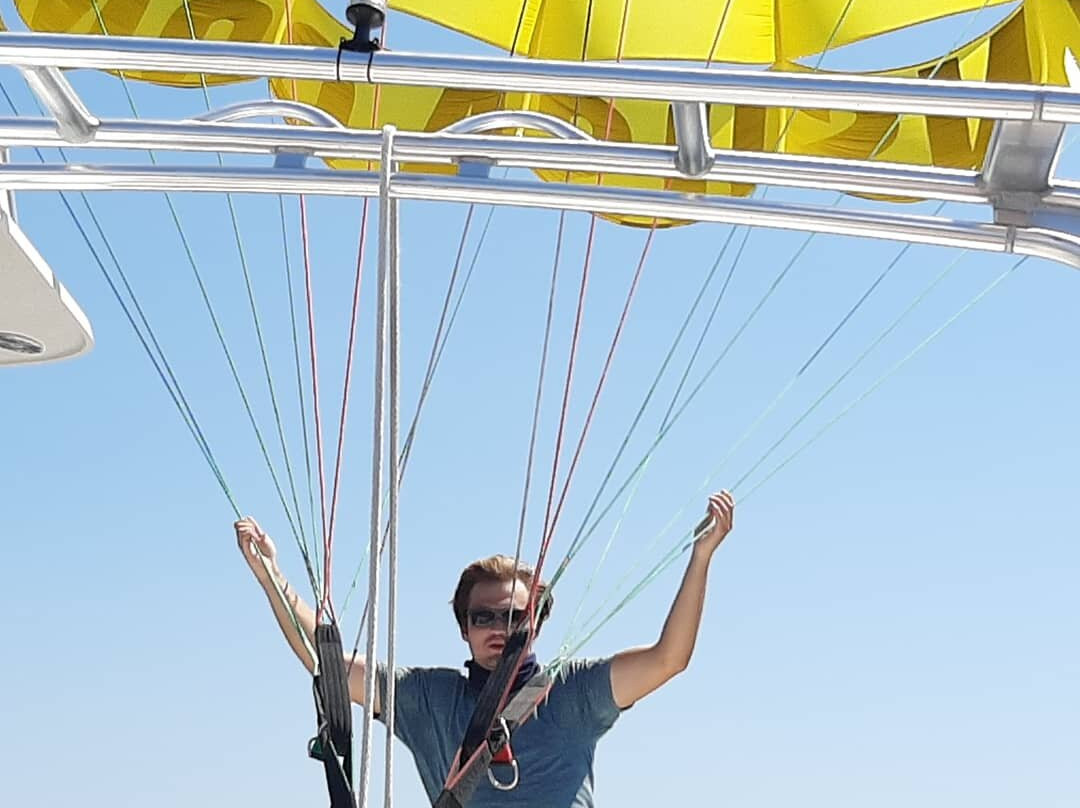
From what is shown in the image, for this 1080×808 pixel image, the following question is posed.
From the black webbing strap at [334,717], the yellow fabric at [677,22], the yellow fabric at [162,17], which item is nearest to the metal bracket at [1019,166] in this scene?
the black webbing strap at [334,717]

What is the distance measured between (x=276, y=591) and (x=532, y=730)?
0.71 meters

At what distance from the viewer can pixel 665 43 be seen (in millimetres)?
6039

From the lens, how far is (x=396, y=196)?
2.58 metres

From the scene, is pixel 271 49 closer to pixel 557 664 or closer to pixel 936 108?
pixel 936 108

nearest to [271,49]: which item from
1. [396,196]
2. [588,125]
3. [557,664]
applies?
[396,196]

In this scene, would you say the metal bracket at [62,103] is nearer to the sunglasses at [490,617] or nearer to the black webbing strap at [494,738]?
the black webbing strap at [494,738]

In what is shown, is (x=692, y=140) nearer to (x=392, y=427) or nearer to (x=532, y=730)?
(x=392, y=427)

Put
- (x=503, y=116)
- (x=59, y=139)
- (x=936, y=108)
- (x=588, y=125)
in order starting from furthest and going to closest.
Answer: (x=588, y=125) < (x=503, y=116) < (x=59, y=139) < (x=936, y=108)

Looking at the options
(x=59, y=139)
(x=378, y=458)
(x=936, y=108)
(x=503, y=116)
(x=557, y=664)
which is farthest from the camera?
(x=557, y=664)

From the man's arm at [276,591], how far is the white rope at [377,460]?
1.23m

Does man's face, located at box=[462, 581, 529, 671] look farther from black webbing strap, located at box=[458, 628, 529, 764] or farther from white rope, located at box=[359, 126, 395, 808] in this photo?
white rope, located at box=[359, 126, 395, 808]

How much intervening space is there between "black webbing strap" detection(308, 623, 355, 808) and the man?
294 millimetres

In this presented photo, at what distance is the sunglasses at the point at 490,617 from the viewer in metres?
3.57

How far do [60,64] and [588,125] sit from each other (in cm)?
399
